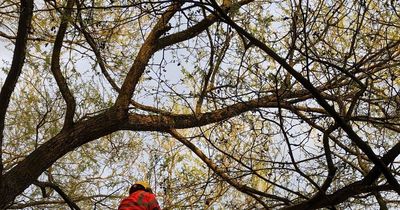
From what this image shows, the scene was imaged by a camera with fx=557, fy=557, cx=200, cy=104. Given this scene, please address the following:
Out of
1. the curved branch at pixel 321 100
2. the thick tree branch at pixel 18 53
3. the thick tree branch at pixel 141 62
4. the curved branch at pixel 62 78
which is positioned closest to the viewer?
the curved branch at pixel 321 100

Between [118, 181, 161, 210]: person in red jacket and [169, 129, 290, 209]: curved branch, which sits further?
[169, 129, 290, 209]: curved branch

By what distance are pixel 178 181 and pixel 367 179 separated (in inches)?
81.0

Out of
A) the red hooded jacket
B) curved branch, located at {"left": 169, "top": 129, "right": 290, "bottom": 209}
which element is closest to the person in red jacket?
the red hooded jacket

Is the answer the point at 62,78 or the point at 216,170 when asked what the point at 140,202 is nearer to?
the point at 216,170

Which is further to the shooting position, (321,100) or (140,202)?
(140,202)

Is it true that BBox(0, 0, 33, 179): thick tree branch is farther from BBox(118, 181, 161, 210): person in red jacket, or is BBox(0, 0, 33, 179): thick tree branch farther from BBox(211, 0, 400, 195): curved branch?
BBox(211, 0, 400, 195): curved branch

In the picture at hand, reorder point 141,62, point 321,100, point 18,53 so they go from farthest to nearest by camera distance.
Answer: point 141,62 < point 18,53 < point 321,100

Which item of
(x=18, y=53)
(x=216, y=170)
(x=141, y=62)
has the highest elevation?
(x=141, y=62)

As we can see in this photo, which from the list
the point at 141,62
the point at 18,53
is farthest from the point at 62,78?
the point at 18,53

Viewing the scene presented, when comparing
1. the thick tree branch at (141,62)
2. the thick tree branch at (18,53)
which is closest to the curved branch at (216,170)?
the thick tree branch at (141,62)

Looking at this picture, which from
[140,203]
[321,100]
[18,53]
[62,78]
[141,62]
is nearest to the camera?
[321,100]

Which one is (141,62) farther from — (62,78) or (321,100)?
(321,100)

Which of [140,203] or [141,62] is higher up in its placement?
[141,62]

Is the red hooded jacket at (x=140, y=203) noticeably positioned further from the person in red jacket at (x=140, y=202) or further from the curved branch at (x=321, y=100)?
the curved branch at (x=321, y=100)
